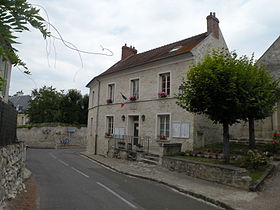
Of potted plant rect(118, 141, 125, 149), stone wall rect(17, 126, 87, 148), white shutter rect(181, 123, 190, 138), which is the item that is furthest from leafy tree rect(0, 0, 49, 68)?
stone wall rect(17, 126, 87, 148)

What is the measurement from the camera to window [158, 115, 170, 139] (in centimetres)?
1413

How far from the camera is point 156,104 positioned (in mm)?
14734

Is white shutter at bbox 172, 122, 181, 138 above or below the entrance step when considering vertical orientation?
A: above

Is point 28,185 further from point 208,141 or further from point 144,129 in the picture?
point 208,141

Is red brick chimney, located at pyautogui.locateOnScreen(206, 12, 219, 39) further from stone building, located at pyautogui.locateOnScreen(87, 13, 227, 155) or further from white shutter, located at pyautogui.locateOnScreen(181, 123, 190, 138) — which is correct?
white shutter, located at pyautogui.locateOnScreen(181, 123, 190, 138)

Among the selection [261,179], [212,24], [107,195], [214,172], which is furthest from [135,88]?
[107,195]

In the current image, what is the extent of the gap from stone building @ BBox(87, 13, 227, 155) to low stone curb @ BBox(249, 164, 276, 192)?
4.32m

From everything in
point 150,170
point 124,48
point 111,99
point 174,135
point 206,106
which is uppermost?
point 124,48

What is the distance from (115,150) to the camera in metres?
15.8

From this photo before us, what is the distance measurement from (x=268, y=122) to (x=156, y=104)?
7430 mm

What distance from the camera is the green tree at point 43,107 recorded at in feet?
119

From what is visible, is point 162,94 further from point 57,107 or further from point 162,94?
point 57,107

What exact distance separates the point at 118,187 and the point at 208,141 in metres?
8.02

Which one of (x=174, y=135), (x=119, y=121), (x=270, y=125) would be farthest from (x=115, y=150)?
(x=270, y=125)
